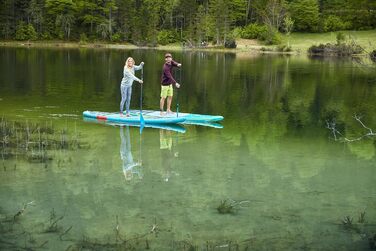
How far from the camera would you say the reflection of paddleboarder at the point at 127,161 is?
12.5m

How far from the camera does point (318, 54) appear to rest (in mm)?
90125

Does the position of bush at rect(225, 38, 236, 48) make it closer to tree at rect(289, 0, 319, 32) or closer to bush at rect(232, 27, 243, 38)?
bush at rect(232, 27, 243, 38)

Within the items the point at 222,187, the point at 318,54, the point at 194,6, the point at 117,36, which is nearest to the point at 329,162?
the point at 222,187

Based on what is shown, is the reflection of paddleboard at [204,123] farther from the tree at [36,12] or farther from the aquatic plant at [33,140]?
the tree at [36,12]

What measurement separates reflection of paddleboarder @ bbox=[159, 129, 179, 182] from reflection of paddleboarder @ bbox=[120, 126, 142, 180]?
0.63m

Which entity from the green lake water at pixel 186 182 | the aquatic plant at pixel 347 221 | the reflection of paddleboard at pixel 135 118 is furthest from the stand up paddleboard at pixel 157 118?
the aquatic plant at pixel 347 221

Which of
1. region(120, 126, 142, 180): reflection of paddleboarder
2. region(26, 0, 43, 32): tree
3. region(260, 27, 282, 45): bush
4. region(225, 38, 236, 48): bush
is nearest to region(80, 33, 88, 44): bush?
region(26, 0, 43, 32): tree

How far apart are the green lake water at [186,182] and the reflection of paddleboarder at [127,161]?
3 centimetres

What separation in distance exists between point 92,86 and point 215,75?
12870 millimetres

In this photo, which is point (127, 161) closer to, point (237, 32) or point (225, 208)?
point (225, 208)

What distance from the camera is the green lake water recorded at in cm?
889

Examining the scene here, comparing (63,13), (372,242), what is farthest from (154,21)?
(372,242)

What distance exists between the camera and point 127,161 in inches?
541

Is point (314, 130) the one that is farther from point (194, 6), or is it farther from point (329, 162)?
point (194, 6)
